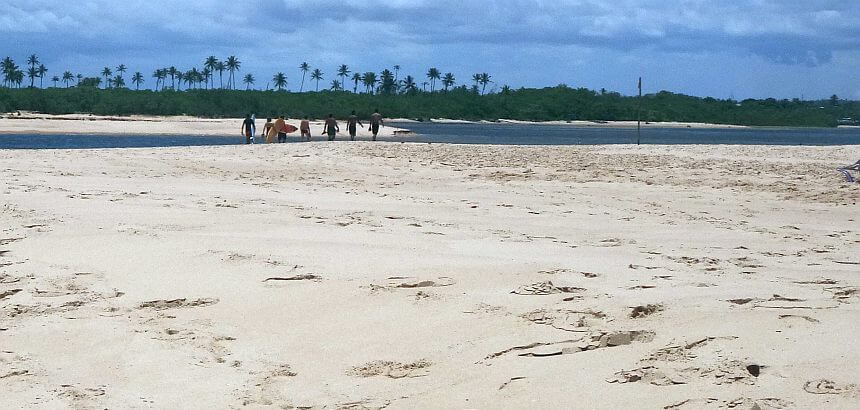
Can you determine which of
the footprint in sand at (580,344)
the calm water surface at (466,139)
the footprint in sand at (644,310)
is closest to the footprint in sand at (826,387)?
the footprint in sand at (580,344)

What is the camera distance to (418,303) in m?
5.39

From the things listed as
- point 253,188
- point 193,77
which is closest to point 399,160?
point 253,188

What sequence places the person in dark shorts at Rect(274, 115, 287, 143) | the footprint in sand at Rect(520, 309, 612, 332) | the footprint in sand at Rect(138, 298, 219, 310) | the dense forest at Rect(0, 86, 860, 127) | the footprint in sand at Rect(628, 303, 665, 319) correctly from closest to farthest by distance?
the footprint in sand at Rect(520, 309, 612, 332), the footprint in sand at Rect(628, 303, 665, 319), the footprint in sand at Rect(138, 298, 219, 310), the person in dark shorts at Rect(274, 115, 287, 143), the dense forest at Rect(0, 86, 860, 127)

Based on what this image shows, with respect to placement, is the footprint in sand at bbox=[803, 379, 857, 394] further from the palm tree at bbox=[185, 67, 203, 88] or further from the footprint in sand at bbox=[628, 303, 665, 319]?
the palm tree at bbox=[185, 67, 203, 88]

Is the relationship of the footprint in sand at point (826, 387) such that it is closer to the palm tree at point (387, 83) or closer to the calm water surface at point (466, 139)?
the calm water surface at point (466, 139)

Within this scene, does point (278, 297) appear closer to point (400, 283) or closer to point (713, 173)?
point (400, 283)

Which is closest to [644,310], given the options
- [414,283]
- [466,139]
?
[414,283]

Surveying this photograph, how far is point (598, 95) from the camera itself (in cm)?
14712

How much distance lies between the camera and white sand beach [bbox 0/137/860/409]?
13.6 feet

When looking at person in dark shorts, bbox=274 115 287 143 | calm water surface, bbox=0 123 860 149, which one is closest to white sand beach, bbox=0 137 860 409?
person in dark shorts, bbox=274 115 287 143

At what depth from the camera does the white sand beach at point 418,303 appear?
163 inches

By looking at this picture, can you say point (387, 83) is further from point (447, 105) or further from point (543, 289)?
point (543, 289)

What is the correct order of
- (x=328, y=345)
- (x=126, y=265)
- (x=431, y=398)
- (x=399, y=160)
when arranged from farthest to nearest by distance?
(x=399, y=160) → (x=126, y=265) → (x=328, y=345) → (x=431, y=398)

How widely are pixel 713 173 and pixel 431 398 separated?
12213 mm
